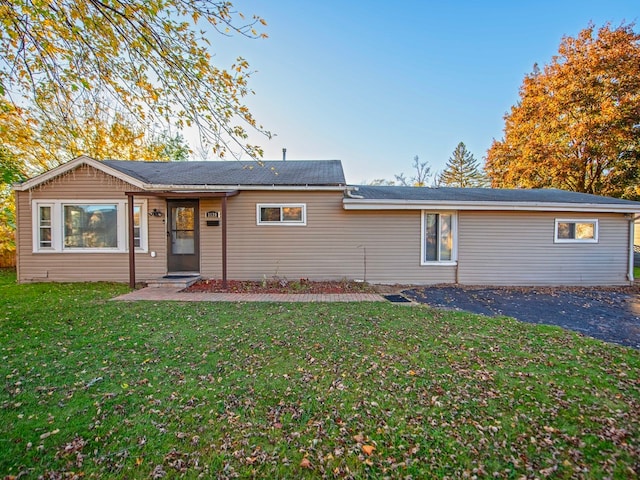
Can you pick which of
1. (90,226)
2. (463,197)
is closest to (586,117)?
(463,197)

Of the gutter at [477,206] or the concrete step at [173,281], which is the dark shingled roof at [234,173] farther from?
the concrete step at [173,281]

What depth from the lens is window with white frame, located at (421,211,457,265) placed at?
9.10 metres

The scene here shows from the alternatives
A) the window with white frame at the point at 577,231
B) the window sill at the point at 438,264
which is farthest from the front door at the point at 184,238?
the window with white frame at the point at 577,231

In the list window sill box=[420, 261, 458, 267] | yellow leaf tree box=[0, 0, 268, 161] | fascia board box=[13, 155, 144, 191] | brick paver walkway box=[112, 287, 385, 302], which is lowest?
brick paver walkway box=[112, 287, 385, 302]

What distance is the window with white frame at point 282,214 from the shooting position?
887 cm

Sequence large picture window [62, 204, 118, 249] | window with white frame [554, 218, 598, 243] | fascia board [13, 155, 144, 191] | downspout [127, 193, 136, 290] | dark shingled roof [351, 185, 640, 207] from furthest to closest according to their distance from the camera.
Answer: window with white frame [554, 218, 598, 243]
dark shingled roof [351, 185, 640, 207]
large picture window [62, 204, 118, 249]
fascia board [13, 155, 144, 191]
downspout [127, 193, 136, 290]

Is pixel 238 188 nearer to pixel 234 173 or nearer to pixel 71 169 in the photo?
pixel 234 173

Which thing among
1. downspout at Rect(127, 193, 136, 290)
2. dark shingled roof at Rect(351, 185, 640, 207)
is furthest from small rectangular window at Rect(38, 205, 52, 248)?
dark shingled roof at Rect(351, 185, 640, 207)

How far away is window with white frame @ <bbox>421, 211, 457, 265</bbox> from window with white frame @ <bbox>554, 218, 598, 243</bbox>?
339 cm

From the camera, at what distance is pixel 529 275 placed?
9.23 meters

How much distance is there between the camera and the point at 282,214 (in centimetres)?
890

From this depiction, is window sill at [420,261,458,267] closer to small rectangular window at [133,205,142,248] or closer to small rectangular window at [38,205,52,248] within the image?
small rectangular window at [133,205,142,248]

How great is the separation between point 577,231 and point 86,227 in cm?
1516

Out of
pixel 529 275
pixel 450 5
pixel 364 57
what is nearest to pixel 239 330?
pixel 529 275
